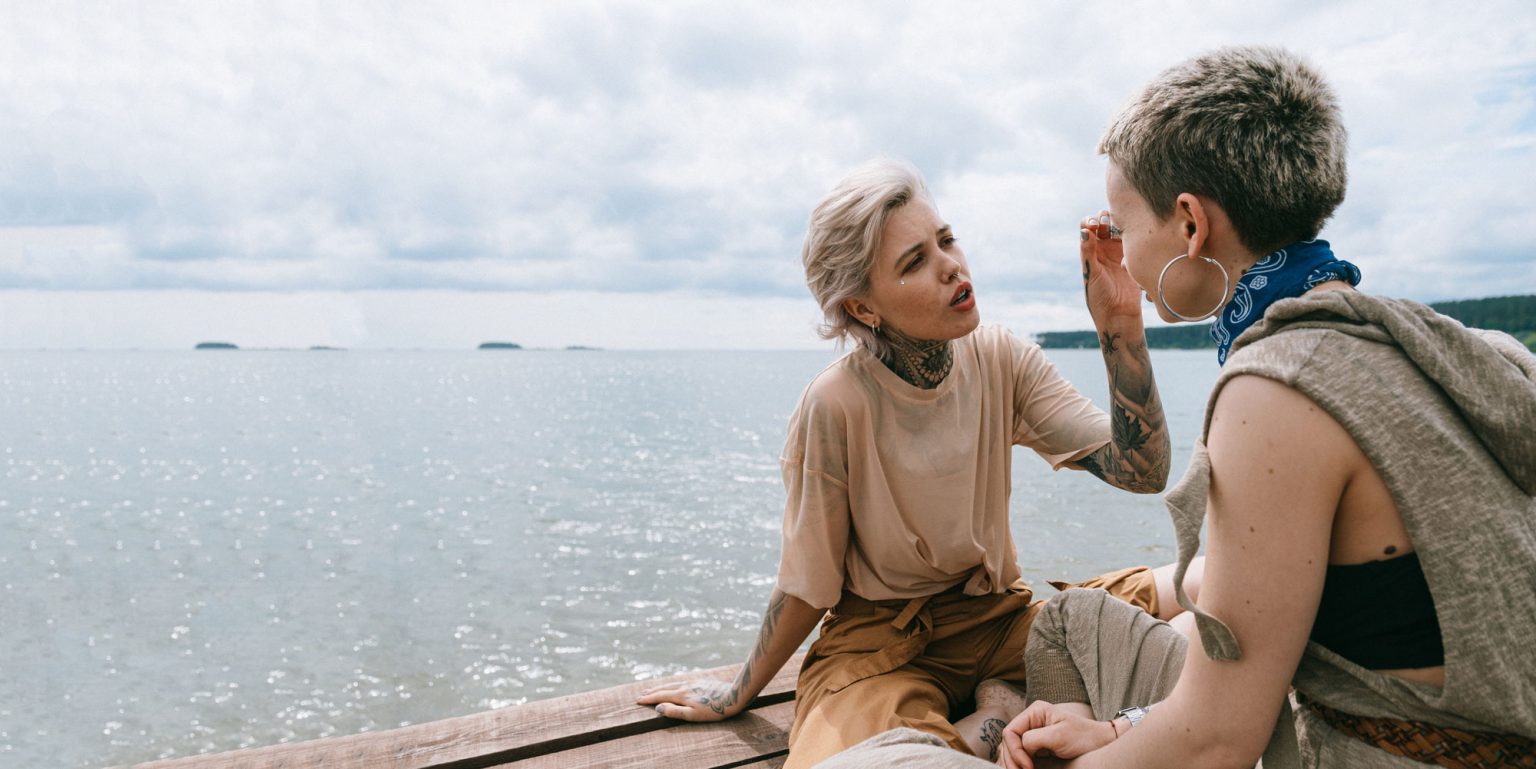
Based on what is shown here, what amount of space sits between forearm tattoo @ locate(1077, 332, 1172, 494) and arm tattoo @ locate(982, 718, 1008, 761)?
0.88 meters

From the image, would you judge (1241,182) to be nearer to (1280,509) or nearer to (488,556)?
(1280,509)

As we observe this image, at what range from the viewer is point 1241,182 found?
1.71 meters

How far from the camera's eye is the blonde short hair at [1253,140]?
169 centimetres

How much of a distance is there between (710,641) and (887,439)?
650 cm

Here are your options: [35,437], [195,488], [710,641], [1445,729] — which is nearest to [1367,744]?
[1445,729]

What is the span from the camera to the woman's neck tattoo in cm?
312

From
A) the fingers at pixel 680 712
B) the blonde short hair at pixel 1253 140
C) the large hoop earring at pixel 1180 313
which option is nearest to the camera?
the blonde short hair at pixel 1253 140

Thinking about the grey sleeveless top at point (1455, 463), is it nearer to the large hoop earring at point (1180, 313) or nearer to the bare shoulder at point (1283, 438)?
the bare shoulder at point (1283, 438)

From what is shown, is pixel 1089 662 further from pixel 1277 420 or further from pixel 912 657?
pixel 1277 420

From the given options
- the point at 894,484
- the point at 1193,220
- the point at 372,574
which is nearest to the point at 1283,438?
the point at 1193,220

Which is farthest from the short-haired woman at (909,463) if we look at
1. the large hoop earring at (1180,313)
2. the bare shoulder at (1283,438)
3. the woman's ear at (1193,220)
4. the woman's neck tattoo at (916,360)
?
the bare shoulder at (1283,438)

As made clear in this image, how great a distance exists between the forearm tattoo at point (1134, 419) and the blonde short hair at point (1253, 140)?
1.19 meters

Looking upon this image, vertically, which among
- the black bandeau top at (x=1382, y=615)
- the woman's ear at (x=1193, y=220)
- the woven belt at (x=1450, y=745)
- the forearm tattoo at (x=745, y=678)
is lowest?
the forearm tattoo at (x=745, y=678)

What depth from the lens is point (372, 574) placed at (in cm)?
1212
